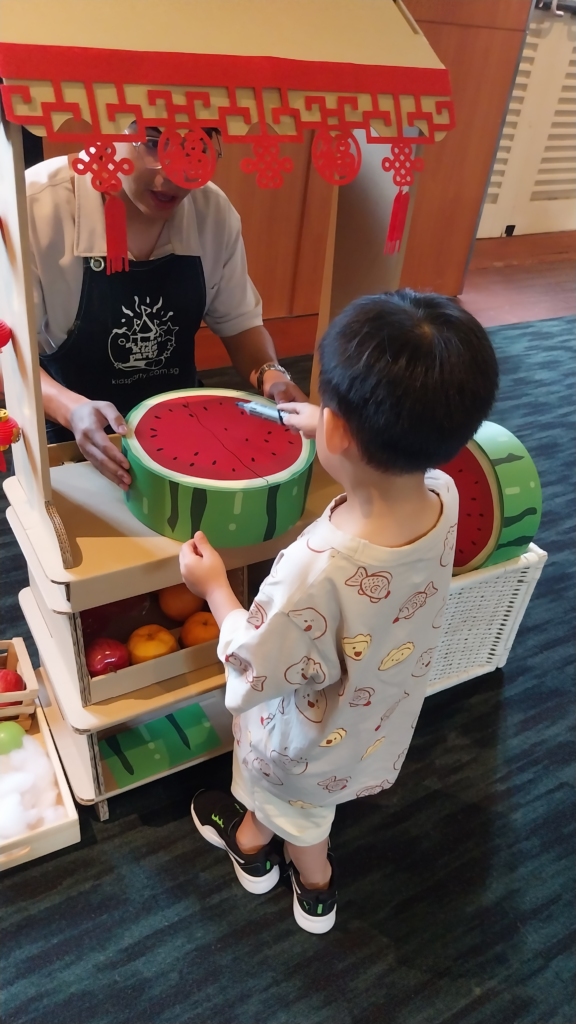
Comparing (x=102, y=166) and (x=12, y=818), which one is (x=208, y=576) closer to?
(x=102, y=166)

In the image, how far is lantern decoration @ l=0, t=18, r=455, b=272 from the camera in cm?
66

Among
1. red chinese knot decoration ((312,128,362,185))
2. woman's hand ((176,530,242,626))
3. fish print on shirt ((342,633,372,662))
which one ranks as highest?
red chinese knot decoration ((312,128,362,185))

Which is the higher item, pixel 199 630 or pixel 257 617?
pixel 257 617

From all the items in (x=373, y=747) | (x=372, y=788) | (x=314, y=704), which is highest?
(x=314, y=704)

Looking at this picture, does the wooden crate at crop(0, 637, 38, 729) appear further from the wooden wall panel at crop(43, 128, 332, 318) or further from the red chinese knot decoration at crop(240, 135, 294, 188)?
the wooden wall panel at crop(43, 128, 332, 318)

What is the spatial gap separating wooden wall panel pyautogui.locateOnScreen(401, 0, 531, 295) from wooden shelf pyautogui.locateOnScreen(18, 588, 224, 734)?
6.94 ft

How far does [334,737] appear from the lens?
0.86 meters

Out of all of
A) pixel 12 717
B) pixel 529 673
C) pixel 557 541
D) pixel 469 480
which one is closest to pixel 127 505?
pixel 12 717

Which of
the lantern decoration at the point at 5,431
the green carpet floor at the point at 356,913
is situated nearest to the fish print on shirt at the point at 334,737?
the green carpet floor at the point at 356,913

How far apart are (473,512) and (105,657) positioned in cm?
71

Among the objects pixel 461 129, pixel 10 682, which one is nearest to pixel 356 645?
pixel 10 682

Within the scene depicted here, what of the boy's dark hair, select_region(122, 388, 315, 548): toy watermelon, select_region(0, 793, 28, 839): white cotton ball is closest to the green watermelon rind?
select_region(122, 388, 315, 548): toy watermelon

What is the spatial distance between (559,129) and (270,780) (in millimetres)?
4217

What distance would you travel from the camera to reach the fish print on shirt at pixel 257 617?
2.41 ft
